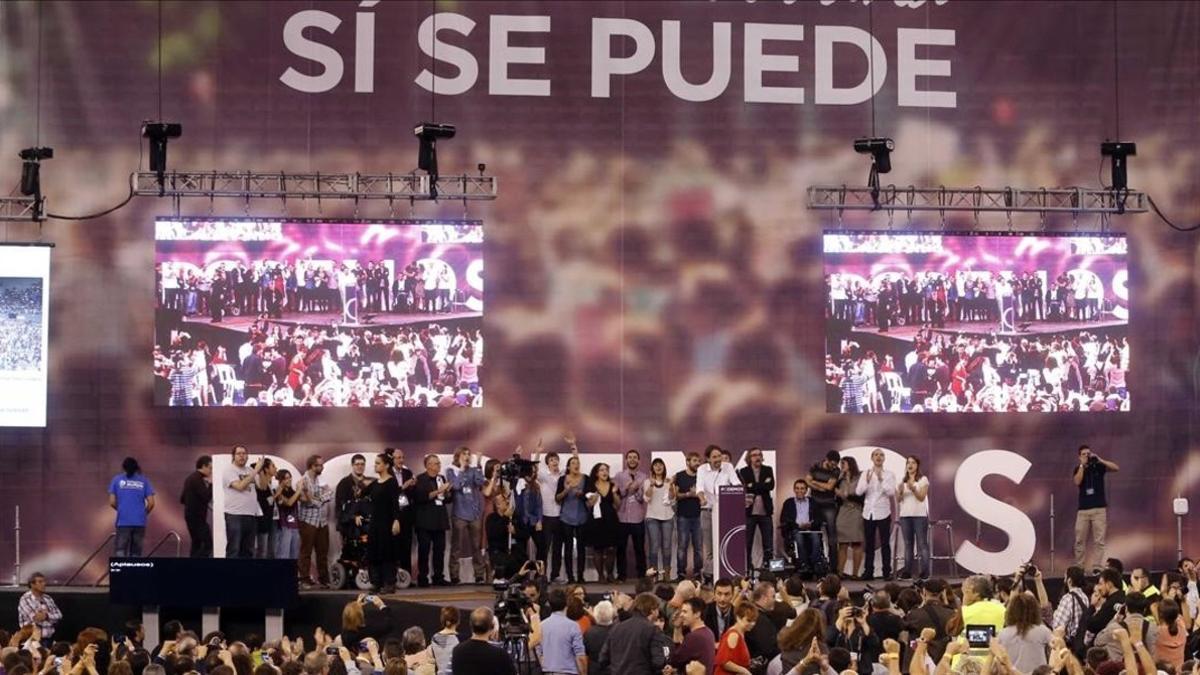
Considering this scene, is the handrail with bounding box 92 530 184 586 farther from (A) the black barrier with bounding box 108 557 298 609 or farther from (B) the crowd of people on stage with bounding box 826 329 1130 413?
(B) the crowd of people on stage with bounding box 826 329 1130 413

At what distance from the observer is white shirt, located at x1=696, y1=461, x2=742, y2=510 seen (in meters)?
18.8

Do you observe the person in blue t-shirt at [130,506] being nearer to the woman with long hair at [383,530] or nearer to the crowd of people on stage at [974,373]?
the woman with long hair at [383,530]

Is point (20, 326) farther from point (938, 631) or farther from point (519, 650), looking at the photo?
point (938, 631)

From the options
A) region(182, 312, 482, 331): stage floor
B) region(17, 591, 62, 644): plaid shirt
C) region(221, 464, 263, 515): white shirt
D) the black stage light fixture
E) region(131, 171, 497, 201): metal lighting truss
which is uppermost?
the black stage light fixture

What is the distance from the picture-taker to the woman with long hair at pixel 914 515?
62.7 ft

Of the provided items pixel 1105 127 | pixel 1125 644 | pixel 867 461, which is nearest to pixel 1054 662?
pixel 1125 644

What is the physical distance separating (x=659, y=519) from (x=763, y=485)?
1134mm

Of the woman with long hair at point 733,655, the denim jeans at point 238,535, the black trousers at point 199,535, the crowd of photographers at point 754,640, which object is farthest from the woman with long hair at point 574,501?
the woman with long hair at point 733,655

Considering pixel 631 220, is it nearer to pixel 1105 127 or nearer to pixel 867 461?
pixel 867 461

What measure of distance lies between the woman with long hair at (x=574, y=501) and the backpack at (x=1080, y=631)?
6.72 m

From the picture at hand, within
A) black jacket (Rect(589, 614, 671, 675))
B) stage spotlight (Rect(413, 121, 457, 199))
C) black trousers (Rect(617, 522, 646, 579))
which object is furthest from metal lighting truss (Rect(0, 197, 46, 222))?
black jacket (Rect(589, 614, 671, 675))

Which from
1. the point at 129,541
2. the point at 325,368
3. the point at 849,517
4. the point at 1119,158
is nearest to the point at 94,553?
the point at 129,541

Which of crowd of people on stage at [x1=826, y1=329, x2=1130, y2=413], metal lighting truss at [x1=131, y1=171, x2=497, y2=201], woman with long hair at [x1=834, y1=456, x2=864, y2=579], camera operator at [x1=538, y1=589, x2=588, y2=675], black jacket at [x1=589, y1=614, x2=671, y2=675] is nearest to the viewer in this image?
black jacket at [x1=589, y1=614, x2=671, y2=675]

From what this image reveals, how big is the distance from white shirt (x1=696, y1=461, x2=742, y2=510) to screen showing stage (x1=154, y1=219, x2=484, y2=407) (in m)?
2.55
